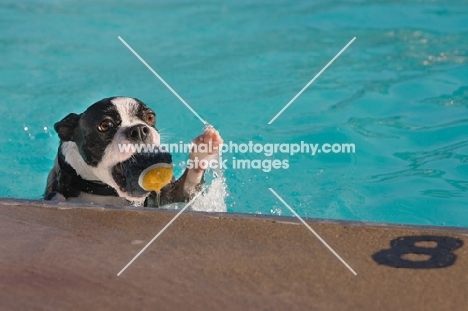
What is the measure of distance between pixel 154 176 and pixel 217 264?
3.49 ft

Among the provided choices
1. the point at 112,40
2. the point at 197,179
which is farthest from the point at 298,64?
the point at 197,179

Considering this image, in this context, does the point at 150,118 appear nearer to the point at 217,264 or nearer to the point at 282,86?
the point at 217,264

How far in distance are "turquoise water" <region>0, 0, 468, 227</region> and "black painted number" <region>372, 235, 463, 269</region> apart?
238 cm

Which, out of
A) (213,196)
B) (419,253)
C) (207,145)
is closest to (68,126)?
(207,145)

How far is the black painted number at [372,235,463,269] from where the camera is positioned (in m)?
2.57

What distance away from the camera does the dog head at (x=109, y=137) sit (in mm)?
3754

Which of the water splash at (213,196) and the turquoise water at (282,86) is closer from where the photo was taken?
the water splash at (213,196)

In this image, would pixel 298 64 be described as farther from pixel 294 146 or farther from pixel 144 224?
pixel 144 224

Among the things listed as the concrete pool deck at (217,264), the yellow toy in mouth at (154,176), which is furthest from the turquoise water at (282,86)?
the concrete pool deck at (217,264)

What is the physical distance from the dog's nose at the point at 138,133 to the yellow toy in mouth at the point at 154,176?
0.20 m

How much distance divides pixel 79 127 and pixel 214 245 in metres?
1.60

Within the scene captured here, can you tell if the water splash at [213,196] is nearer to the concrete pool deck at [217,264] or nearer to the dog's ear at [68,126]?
the dog's ear at [68,126]

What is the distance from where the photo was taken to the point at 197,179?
426cm

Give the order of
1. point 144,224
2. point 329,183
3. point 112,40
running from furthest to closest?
point 112,40
point 329,183
point 144,224
